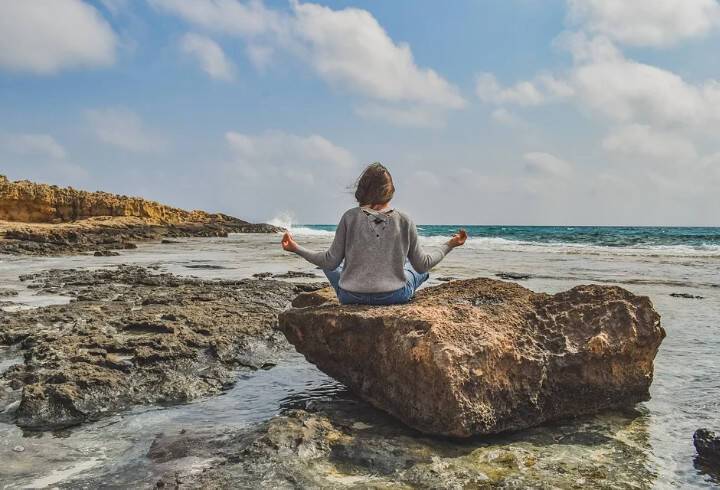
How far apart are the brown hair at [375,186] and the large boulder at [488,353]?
2.81ft

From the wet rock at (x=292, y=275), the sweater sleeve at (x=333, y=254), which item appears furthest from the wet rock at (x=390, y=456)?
the wet rock at (x=292, y=275)

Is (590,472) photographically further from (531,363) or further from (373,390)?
(373,390)

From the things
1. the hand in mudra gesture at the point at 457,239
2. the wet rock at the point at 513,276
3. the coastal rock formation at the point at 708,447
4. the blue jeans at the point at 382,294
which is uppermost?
the hand in mudra gesture at the point at 457,239

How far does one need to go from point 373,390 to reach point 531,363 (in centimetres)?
110

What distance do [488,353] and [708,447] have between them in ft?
4.36

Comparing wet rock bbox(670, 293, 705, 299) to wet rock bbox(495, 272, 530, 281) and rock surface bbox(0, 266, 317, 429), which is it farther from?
rock surface bbox(0, 266, 317, 429)

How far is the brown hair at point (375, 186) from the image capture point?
4367 mm

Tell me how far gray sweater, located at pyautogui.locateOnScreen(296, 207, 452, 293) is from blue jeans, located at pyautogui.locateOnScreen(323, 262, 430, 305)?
0.16 ft

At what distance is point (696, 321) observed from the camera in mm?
7469

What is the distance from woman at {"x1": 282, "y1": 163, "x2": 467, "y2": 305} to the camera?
4320 millimetres

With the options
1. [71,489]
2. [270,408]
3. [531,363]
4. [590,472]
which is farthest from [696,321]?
[71,489]

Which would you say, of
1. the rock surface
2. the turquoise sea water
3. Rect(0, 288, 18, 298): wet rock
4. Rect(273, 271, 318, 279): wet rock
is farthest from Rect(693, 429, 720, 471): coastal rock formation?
the turquoise sea water

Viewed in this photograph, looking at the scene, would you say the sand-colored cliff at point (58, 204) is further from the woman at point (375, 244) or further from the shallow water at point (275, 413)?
the woman at point (375, 244)

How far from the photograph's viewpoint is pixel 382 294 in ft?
14.3
